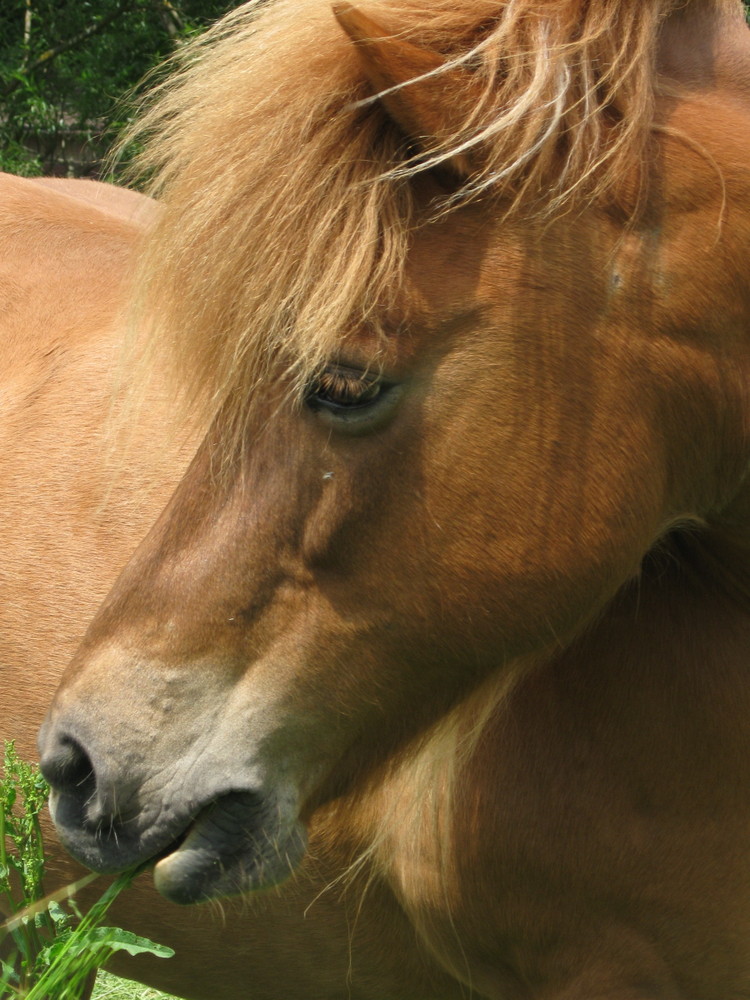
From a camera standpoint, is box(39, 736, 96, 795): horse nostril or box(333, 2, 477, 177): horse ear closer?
box(333, 2, 477, 177): horse ear

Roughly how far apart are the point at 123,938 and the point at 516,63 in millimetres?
1343

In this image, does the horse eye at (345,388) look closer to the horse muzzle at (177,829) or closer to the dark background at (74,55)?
the horse muzzle at (177,829)

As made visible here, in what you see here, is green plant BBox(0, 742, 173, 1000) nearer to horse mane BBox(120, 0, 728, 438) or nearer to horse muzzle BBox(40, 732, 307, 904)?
horse muzzle BBox(40, 732, 307, 904)

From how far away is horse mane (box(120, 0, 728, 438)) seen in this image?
1.54 meters

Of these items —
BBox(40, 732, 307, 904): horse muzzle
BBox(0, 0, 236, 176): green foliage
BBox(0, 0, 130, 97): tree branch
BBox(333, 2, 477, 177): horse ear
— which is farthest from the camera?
BBox(0, 0, 130, 97): tree branch

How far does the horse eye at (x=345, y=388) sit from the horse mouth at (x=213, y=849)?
0.56 metres

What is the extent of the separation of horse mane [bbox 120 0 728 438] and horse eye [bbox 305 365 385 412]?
3cm

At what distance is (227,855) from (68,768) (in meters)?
0.26

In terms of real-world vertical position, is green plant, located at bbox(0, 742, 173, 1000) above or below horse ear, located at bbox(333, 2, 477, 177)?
below

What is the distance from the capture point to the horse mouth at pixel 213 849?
1658mm

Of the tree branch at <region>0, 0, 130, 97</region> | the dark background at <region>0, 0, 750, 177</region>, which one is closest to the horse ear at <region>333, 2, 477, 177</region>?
the dark background at <region>0, 0, 750, 177</region>

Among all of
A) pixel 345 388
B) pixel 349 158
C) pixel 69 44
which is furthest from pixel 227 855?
pixel 69 44

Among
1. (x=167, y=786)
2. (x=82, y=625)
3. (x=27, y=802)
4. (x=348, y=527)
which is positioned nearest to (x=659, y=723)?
(x=348, y=527)

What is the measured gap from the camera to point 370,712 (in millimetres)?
1687
